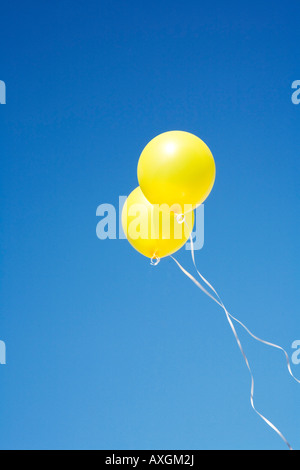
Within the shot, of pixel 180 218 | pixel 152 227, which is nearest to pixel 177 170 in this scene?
pixel 180 218

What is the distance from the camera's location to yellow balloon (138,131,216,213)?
340 cm

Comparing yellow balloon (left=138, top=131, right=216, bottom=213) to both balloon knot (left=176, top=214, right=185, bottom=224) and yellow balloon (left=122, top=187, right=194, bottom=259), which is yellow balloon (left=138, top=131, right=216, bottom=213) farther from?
yellow balloon (left=122, top=187, right=194, bottom=259)

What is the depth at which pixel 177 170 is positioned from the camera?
11.1ft

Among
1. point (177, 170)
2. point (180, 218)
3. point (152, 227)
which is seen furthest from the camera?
point (152, 227)

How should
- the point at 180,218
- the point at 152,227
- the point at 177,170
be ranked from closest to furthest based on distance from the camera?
1. the point at 177,170
2. the point at 180,218
3. the point at 152,227

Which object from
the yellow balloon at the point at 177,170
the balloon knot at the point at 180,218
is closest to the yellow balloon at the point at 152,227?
the balloon knot at the point at 180,218

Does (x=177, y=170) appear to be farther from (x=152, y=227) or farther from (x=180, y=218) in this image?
(x=152, y=227)

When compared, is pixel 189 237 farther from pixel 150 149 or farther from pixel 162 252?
pixel 150 149

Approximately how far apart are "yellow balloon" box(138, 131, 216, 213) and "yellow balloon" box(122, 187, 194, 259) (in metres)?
0.31

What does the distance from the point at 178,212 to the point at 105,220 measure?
2.25 m

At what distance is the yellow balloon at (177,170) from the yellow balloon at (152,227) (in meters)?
0.31

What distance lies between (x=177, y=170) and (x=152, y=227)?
0.63 m
